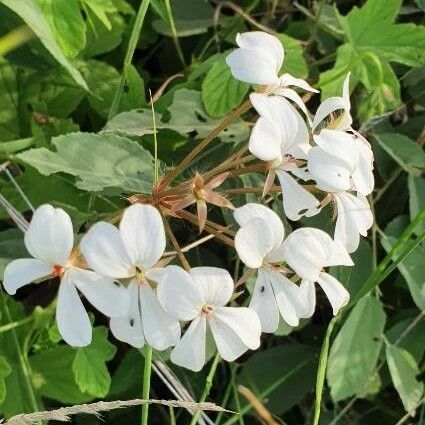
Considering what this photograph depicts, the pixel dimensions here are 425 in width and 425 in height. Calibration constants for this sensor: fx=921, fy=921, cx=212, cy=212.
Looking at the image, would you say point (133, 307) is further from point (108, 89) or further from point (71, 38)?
point (108, 89)

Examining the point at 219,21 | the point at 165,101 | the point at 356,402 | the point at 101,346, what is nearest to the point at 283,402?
the point at 356,402

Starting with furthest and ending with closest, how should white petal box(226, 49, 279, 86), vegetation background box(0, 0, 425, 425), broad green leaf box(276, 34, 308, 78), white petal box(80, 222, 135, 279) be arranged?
broad green leaf box(276, 34, 308, 78) < vegetation background box(0, 0, 425, 425) < white petal box(226, 49, 279, 86) < white petal box(80, 222, 135, 279)

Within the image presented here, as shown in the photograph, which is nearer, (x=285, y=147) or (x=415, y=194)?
(x=285, y=147)

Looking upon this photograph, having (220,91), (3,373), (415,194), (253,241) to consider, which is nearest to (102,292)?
(253,241)

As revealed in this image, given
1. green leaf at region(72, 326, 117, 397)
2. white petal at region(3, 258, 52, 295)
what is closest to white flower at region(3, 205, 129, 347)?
white petal at region(3, 258, 52, 295)

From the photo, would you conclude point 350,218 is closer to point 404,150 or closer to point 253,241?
point 253,241

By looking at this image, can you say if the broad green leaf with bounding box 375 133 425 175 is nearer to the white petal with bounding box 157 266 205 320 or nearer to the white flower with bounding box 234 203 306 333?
the white flower with bounding box 234 203 306 333

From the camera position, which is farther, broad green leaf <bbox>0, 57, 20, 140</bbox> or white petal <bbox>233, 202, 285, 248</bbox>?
broad green leaf <bbox>0, 57, 20, 140</bbox>
